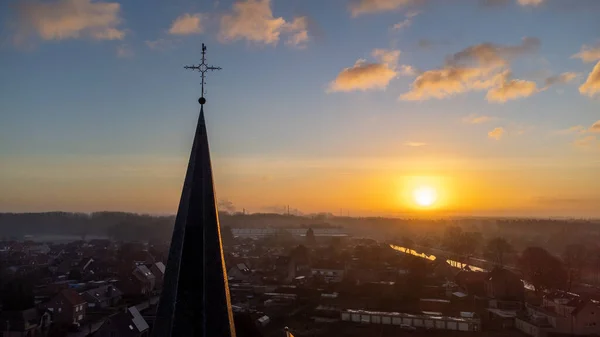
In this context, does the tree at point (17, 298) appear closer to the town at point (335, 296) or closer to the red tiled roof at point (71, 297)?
the town at point (335, 296)

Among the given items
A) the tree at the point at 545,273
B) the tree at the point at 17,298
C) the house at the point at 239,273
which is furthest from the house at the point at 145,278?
the tree at the point at 545,273

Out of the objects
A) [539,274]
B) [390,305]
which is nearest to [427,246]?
[539,274]

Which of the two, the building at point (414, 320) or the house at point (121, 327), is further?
the building at point (414, 320)

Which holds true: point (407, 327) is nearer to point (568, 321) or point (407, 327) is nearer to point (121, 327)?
point (568, 321)

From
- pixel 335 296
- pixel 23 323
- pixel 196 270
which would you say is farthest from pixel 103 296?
pixel 196 270

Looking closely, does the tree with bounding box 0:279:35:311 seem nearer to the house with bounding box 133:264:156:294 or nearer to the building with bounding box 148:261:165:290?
the house with bounding box 133:264:156:294

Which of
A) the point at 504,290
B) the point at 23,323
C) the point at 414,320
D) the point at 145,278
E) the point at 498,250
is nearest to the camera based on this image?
the point at 23,323
